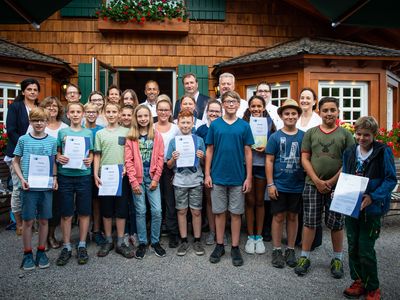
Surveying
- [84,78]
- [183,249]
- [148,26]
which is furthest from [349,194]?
[84,78]

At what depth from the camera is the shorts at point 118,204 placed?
4109mm

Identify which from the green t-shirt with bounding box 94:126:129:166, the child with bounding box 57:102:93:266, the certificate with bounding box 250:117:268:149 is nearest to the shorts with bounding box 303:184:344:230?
the certificate with bounding box 250:117:268:149

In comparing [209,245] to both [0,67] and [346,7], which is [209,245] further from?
[0,67]

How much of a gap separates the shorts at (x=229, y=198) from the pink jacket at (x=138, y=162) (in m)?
0.67

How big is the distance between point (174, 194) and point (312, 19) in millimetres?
6942

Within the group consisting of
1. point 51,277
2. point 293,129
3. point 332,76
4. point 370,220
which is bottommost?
point 51,277

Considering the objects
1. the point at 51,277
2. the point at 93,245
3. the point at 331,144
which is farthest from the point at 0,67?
the point at 331,144

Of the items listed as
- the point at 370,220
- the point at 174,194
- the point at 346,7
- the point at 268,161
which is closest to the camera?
the point at 346,7

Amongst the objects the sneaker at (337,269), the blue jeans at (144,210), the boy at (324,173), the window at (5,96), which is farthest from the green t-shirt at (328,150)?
the window at (5,96)

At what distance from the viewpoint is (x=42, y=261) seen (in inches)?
146

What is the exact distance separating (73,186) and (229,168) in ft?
5.58

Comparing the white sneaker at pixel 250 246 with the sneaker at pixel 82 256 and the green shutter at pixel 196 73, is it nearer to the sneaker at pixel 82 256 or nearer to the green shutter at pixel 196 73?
the sneaker at pixel 82 256

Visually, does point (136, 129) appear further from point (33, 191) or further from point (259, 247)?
point (259, 247)

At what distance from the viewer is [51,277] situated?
3.47 metres
